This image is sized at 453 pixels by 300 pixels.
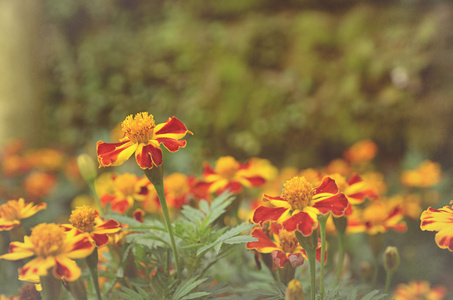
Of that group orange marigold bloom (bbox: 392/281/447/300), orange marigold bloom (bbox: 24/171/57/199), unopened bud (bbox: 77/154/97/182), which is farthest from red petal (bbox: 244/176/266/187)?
orange marigold bloom (bbox: 24/171/57/199)

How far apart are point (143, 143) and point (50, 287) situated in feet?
0.58

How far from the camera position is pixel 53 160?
6.18ft

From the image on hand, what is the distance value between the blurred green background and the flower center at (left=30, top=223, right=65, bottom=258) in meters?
1.90

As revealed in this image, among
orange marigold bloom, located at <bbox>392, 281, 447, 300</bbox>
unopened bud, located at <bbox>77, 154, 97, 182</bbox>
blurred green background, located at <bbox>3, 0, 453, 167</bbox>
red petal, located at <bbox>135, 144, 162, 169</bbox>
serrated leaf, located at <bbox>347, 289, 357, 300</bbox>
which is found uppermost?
blurred green background, located at <bbox>3, 0, 453, 167</bbox>

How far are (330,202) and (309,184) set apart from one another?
0.03 meters

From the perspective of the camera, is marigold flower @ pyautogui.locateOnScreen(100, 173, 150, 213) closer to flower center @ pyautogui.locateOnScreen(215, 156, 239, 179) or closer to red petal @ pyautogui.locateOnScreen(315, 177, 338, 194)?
flower center @ pyautogui.locateOnScreen(215, 156, 239, 179)

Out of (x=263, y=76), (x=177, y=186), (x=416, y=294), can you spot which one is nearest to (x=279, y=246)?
A: (x=177, y=186)

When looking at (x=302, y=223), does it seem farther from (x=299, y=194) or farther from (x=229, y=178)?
(x=229, y=178)

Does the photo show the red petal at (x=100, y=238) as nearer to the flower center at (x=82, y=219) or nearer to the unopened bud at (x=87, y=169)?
the flower center at (x=82, y=219)

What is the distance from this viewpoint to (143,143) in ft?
1.62

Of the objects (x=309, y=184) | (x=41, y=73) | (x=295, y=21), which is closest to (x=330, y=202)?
(x=309, y=184)

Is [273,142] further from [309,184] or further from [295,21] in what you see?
[309,184]

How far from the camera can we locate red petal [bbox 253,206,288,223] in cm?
46

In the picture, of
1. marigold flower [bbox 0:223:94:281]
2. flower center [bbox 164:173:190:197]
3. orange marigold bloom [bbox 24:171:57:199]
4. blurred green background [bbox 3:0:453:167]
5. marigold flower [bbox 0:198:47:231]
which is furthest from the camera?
blurred green background [bbox 3:0:453:167]
